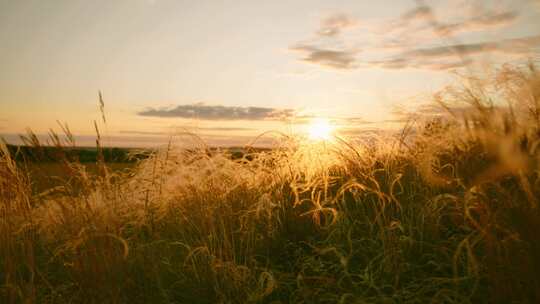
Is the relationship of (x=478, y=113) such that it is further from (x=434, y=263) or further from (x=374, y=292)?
(x=374, y=292)

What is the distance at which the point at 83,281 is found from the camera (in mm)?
3031

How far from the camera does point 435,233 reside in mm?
3203

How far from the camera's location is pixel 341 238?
3.57m

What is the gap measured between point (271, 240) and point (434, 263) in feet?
4.58

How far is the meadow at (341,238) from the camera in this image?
2.25m

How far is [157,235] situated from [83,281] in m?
1.03

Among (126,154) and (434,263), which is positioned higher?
(126,154)

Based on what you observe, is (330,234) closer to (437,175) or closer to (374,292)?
(374,292)

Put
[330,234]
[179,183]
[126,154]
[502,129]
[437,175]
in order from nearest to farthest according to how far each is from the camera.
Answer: [502,129], [330,234], [437,175], [179,183], [126,154]

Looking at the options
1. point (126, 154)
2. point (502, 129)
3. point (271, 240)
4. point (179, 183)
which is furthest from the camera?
point (126, 154)

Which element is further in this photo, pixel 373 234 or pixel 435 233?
pixel 373 234

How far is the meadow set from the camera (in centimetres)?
225

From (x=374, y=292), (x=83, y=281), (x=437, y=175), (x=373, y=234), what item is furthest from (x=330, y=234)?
(x=83, y=281)

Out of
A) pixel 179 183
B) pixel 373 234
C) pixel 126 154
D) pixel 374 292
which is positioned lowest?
pixel 374 292
